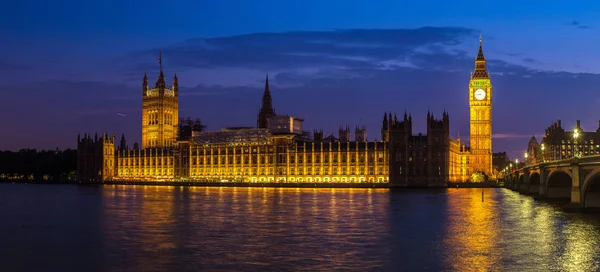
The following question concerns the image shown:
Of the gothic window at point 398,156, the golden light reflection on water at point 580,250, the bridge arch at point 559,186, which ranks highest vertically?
the gothic window at point 398,156

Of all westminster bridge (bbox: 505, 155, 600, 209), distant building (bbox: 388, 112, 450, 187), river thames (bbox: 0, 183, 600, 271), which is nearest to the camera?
river thames (bbox: 0, 183, 600, 271)

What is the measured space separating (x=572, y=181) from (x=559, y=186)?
92.3 ft

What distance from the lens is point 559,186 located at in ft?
301

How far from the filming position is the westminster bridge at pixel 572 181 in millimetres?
60094

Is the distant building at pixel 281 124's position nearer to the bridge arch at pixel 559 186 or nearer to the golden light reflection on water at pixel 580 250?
the bridge arch at pixel 559 186

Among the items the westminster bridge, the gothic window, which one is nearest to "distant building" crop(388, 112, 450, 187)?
the gothic window

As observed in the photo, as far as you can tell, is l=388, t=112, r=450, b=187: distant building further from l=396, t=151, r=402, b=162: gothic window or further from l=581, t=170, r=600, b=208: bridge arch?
l=581, t=170, r=600, b=208: bridge arch

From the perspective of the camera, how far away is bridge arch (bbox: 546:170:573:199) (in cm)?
9088

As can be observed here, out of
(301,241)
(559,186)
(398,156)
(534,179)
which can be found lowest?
(301,241)

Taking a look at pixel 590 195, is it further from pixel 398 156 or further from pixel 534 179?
pixel 398 156

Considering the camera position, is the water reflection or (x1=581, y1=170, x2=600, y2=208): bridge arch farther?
(x1=581, y1=170, x2=600, y2=208): bridge arch

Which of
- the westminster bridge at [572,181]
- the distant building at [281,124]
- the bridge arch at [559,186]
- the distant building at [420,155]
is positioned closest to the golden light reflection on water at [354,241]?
the westminster bridge at [572,181]

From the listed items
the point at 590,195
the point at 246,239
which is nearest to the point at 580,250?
the point at 246,239

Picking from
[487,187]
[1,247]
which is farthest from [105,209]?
[487,187]
